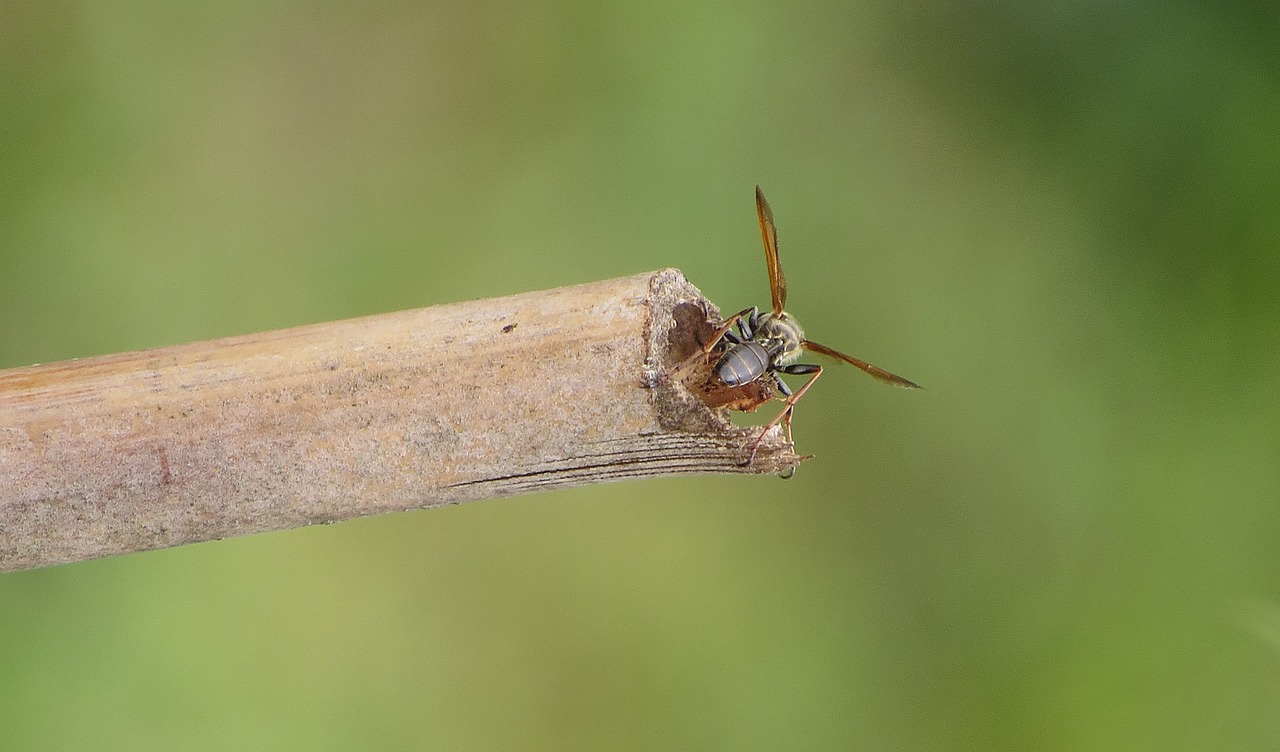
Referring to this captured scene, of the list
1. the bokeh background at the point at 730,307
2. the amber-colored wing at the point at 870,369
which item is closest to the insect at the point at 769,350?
the amber-colored wing at the point at 870,369

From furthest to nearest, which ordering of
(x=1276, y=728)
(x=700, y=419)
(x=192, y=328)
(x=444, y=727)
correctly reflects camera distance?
(x=192, y=328) < (x=444, y=727) < (x=1276, y=728) < (x=700, y=419)

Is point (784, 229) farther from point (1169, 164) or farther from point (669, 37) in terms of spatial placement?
point (1169, 164)

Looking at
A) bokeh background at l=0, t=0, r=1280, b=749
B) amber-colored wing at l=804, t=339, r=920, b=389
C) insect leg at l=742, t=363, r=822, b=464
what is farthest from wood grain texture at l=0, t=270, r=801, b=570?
bokeh background at l=0, t=0, r=1280, b=749

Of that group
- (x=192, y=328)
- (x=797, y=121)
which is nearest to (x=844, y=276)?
(x=797, y=121)

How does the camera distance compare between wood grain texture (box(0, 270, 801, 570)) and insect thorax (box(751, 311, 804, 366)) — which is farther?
insect thorax (box(751, 311, 804, 366))

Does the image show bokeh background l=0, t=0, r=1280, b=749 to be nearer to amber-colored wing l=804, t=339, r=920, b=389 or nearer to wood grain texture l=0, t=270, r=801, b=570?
amber-colored wing l=804, t=339, r=920, b=389

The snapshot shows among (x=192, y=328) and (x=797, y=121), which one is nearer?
(x=192, y=328)

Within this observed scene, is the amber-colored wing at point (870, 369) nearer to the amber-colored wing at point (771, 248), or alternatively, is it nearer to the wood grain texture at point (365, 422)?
the amber-colored wing at point (771, 248)
